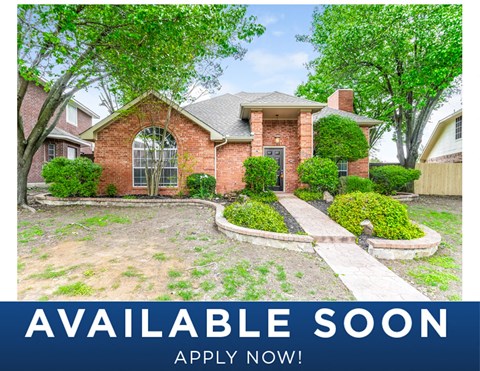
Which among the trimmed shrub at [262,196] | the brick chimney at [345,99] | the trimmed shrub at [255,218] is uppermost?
the brick chimney at [345,99]

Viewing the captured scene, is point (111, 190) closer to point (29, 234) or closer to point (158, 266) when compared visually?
point (29, 234)

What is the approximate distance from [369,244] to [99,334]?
4.04 metres

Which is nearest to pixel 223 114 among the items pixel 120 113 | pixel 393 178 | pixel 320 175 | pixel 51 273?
pixel 120 113

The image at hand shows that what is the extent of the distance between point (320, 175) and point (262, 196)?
7.61 ft

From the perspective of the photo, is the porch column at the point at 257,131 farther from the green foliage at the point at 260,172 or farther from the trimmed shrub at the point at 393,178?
the trimmed shrub at the point at 393,178

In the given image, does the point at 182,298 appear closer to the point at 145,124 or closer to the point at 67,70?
the point at 67,70

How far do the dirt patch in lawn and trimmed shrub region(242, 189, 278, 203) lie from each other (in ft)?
9.87

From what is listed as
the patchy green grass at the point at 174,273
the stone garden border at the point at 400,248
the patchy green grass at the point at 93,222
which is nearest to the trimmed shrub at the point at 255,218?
the stone garden border at the point at 400,248

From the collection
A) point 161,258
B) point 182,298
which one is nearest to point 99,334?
point 182,298

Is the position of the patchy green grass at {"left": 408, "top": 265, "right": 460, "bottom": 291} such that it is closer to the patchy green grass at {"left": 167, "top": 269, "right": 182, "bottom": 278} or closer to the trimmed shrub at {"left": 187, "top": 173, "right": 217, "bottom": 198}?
the patchy green grass at {"left": 167, "top": 269, "right": 182, "bottom": 278}

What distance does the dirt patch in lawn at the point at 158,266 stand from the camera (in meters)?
2.71

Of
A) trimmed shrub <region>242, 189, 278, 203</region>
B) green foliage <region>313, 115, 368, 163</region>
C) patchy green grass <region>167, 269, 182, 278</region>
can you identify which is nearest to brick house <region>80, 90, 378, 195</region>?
green foliage <region>313, 115, 368, 163</region>

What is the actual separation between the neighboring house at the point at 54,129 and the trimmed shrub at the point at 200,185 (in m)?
6.10

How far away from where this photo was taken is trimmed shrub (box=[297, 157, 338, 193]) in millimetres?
8914
